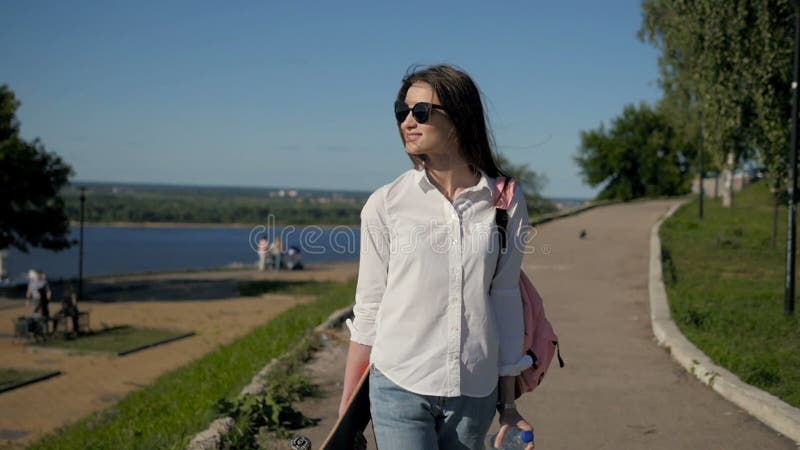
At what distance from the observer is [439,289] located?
245 centimetres

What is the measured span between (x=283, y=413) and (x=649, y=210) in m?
35.5

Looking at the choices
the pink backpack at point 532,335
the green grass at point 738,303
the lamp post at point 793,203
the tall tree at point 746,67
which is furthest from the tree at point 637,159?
the pink backpack at point 532,335

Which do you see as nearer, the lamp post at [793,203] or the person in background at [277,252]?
the lamp post at [793,203]

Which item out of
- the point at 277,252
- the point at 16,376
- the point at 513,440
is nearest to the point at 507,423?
the point at 513,440

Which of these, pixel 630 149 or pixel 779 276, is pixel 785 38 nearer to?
pixel 779 276

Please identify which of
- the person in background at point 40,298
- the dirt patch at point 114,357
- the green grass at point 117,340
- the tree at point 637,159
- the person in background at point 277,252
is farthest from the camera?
the tree at point 637,159

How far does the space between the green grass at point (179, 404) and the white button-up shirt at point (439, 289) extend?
305 centimetres

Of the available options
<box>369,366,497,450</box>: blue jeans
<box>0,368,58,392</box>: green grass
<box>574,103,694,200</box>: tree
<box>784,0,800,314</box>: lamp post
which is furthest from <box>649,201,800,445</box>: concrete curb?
<box>574,103,694,200</box>: tree

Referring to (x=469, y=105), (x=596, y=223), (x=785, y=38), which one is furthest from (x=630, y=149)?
(x=469, y=105)

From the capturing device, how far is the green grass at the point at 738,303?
23.5 ft

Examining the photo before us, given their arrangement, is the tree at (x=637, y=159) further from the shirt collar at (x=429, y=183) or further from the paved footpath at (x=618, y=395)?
the shirt collar at (x=429, y=183)

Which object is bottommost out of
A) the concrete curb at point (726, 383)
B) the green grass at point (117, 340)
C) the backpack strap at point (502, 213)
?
the green grass at point (117, 340)

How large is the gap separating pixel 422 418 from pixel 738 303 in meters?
9.82

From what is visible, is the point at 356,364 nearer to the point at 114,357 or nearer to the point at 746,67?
the point at 114,357
